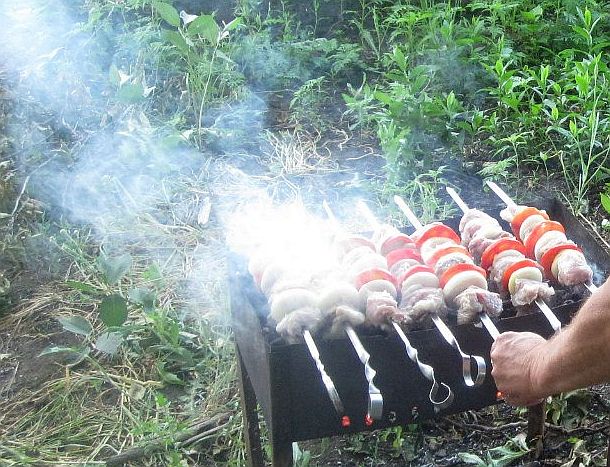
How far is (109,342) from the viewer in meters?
3.53

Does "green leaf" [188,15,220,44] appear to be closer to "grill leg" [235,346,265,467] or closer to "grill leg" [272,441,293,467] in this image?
"grill leg" [235,346,265,467]

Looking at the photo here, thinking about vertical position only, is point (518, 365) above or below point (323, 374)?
below

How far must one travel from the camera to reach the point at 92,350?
148 inches

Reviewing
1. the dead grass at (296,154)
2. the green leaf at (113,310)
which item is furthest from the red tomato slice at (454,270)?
the dead grass at (296,154)

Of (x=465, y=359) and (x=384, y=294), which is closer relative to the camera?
(x=465, y=359)

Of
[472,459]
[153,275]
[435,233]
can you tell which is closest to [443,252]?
[435,233]

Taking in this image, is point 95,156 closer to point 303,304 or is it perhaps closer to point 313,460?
point 313,460

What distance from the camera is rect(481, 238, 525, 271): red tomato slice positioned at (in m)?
2.50

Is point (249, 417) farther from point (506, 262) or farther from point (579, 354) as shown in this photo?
point (579, 354)

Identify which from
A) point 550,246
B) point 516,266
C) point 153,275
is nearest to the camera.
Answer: point 516,266

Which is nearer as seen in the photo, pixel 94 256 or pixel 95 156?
pixel 94 256

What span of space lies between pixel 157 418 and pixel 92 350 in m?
0.62

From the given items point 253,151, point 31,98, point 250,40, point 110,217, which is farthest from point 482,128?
point 31,98

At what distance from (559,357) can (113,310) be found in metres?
2.24
